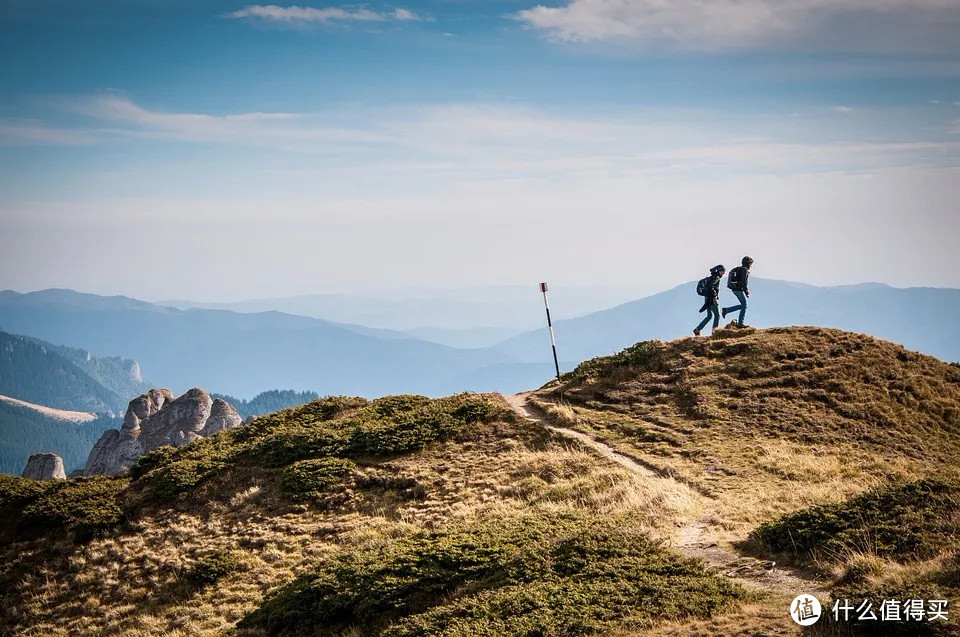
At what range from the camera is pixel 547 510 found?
21.4 m

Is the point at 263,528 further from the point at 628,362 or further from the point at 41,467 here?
the point at 41,467

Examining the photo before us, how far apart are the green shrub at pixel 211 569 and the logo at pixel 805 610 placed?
15.6 metres

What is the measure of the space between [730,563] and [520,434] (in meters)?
12.8

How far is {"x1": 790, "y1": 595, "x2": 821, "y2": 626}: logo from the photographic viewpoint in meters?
12.5

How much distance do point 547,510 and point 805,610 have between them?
9.36 m

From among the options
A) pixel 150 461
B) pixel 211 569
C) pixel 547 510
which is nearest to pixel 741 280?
pixel 547 510

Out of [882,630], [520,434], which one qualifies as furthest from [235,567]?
[882,630]

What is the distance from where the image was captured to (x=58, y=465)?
16100 centimetres

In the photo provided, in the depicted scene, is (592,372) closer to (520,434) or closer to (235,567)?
(520,434)

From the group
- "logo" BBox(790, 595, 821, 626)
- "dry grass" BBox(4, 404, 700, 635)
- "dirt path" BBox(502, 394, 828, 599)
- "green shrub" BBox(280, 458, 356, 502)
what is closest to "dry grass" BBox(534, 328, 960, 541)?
"dirt path" BBox(502, 394, 828, 599)

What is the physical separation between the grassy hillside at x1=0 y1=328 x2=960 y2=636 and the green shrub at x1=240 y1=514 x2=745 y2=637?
0.06 m

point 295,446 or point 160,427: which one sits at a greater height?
point 295,446

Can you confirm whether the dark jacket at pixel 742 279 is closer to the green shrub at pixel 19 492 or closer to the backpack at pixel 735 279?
the backpack at pixel 735 279

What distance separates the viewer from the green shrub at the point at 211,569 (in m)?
21.6
